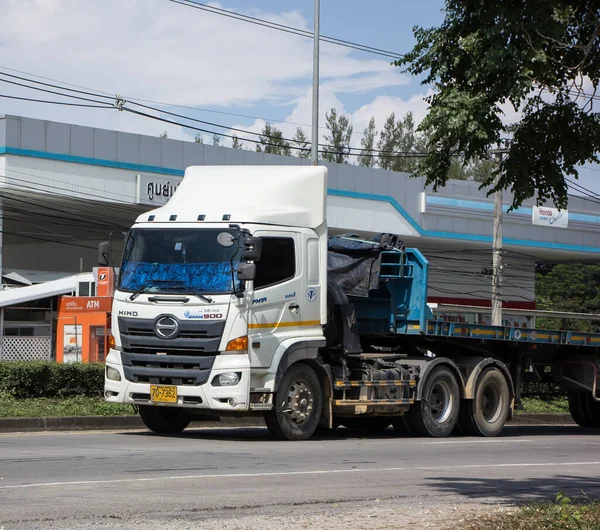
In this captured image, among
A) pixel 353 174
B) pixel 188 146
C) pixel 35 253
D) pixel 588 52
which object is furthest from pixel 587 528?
pixel 35 253

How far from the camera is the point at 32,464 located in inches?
420

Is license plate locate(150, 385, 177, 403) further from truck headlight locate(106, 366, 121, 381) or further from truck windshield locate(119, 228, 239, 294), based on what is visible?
truck windshield locate(119, 228, 239, 294)

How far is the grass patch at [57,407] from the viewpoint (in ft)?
54.3

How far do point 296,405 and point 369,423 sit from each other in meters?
3.76

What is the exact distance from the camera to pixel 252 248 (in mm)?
14180

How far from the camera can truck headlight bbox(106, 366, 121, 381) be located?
14840 mm

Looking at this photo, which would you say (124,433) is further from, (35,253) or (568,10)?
(35,253)

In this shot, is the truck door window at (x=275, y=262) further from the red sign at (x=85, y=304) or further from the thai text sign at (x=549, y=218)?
the thai text sign at (x=549, y=218)

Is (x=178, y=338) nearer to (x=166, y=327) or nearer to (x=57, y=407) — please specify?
(x=166, y=327)

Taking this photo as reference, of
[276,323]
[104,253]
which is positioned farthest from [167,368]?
[104,253]

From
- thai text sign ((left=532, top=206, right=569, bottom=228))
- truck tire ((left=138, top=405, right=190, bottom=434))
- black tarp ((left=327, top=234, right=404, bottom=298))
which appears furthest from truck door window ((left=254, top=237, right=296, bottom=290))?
thai text sign ((left=532, top=206, right=569, bottom=228))

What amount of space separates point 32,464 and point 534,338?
1101cm

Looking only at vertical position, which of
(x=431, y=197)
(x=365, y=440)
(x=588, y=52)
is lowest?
(x=365, y=440)

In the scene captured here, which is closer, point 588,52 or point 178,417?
point 588,52
